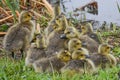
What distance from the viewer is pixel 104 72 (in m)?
5.61

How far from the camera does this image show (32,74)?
566 cm

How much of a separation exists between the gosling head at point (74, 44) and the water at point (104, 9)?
259 centimetres

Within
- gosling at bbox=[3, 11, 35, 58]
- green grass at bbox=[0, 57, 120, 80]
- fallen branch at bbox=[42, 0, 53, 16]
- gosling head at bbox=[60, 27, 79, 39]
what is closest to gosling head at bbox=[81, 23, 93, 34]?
gosling head at bbox=[60, 27, 79, 39]

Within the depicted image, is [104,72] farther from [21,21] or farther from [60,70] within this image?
[21,21]

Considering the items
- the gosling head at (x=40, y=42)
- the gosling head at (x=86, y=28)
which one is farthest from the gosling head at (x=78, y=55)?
the gosling head at (x=86, y=28)

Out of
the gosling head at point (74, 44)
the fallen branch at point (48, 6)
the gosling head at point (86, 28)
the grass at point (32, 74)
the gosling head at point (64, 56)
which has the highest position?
the fallen branch at point (48, 6)

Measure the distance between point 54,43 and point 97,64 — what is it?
715 millimetres

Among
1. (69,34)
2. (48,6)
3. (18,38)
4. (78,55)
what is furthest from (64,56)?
(48,6)

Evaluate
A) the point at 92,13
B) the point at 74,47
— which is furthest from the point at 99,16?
the point at 74,47

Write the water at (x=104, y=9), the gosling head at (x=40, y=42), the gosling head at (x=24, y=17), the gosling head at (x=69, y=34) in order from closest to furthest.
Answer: the gosling head at (x=40, y=42) < the gosling head at (x=69, y=34) < the gosling head at (x=24, y=17) < the water at (x=104, y=9)

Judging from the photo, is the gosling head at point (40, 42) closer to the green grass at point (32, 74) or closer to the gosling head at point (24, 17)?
the green grass at point (32, 74)

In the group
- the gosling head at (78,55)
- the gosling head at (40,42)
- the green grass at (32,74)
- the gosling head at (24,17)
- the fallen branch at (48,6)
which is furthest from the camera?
the fallen branch at (48,6)

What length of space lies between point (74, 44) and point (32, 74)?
25.6 inches

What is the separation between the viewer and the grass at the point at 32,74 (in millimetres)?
5426
